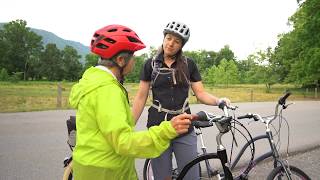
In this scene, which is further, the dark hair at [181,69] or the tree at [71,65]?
the tree at [71,65]

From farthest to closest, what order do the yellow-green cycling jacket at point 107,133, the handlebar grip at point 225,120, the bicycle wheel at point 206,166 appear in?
1. the bicycle wheel at point 206,166
2. the handlebar grip at point 225,120
3. the yellow-green cycling jacket at point 107,133

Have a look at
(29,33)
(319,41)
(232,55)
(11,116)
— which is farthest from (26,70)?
(11,116)

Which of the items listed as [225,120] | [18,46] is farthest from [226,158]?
[18,46]

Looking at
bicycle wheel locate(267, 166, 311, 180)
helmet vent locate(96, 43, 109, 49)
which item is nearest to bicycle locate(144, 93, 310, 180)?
bicycle wheel locate(267, 166, 311, 180)

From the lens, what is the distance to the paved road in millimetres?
6094

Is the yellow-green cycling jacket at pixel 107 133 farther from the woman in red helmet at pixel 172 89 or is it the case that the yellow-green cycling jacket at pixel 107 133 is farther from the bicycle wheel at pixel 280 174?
the bicycle wheel at pixel 280 174

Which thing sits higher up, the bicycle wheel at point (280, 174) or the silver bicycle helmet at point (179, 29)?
the silver bicycle helmet at point (179, 29)

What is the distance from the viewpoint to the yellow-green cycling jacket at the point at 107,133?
2.07m

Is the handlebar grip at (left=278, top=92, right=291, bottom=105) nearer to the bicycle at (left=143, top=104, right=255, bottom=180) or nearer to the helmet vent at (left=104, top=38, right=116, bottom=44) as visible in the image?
the bicycle at (left=143, top=104, right=255, bottom=180)

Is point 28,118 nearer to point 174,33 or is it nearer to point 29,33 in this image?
point 174,33

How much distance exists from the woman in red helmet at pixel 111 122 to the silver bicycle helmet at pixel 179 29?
106 centimetres

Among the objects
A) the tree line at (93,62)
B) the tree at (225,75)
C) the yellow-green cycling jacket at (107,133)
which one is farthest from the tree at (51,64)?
the yellow-green cycling jacket at (107,133)

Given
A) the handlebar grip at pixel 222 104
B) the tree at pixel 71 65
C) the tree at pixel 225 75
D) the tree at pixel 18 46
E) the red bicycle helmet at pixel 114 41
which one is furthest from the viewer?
the tree at pixel 71 65

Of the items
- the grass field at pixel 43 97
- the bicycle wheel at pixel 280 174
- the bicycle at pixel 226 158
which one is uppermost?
the bicycle at pixel 226 158
